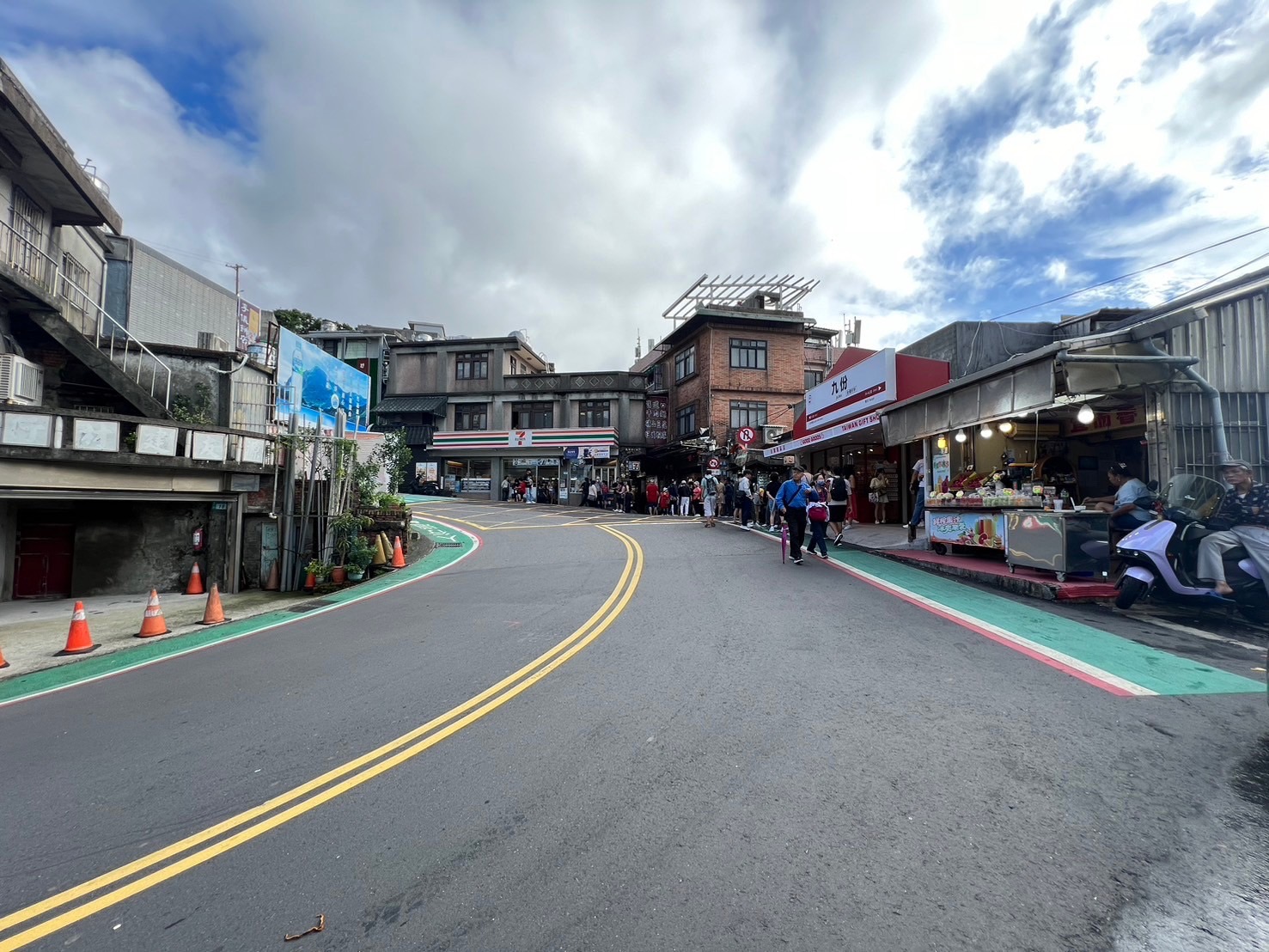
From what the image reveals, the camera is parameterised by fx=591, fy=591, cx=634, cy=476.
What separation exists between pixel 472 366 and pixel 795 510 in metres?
33.4

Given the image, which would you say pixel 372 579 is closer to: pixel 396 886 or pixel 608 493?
pixel 396 886

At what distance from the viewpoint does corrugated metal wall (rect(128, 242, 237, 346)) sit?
19.0 metres

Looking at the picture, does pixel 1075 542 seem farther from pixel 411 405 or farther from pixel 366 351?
pixel 366 351

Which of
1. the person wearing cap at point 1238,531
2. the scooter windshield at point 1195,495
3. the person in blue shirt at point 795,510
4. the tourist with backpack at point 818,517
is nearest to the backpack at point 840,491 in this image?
the tourist with backpack at point 818,517

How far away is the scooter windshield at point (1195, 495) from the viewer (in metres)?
7.11

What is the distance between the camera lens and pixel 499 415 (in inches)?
1561

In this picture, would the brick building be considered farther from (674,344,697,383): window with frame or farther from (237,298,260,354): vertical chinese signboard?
(237,298,260,354): vertical chinese signboard

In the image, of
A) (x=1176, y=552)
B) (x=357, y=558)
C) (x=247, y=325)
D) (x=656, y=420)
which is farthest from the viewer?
(x=656, y=420)

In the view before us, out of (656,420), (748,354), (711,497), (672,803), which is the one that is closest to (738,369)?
(748,354)

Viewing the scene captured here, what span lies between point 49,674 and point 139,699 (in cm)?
254

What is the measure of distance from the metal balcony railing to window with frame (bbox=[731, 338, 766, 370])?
2570 cm

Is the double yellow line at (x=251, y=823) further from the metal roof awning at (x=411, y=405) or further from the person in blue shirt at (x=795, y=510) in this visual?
the metal roof awning at (x=411, y=405)

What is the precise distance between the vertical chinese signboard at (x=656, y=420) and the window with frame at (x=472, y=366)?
11358 millimetres

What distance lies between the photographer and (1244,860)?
2666mm
